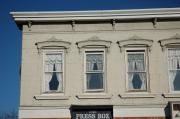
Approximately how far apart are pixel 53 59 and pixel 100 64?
2.15 m

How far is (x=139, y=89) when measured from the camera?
1872cm

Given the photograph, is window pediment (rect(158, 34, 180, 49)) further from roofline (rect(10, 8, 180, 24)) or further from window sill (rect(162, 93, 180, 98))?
window sill (rect(162, 93, 180, 98))

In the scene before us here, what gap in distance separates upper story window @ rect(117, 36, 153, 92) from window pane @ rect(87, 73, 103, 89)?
1217mm

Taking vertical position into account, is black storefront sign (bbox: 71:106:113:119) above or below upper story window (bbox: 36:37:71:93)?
below

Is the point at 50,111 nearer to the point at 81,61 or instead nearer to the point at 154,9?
the point at 81,61

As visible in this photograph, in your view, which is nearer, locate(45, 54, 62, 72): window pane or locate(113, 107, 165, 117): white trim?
locate(113, 107, 165, 117): white trim

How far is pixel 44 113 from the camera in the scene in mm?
18469

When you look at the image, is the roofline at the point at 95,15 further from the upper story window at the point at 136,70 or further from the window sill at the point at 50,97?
the window sill at the point at 50,97

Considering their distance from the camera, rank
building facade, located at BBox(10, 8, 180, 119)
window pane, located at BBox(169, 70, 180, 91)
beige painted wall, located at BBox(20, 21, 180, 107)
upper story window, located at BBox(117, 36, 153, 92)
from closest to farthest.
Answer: building facade, located at BBox(10, 8, 180, 119)
beige painted wall, located at BBox(20, 21, 180, 107)
window pane, located at BBox(169, 70, 180, 91)
upper story window, located at BBox(117, 36, 153, 92)

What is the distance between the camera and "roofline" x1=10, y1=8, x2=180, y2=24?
62.1 feet

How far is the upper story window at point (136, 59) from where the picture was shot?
18.9m

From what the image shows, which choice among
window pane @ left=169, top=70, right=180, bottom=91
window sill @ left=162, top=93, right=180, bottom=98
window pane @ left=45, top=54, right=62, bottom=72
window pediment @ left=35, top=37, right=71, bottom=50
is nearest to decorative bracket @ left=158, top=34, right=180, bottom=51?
window pane @ left=169, top=70, right=180, bottom=91

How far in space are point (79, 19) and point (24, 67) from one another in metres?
3.31

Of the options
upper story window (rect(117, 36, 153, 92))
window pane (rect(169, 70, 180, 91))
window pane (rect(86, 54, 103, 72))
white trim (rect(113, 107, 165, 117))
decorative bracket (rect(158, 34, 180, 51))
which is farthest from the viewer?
window pane (rect(86, 54, 103, 72))
